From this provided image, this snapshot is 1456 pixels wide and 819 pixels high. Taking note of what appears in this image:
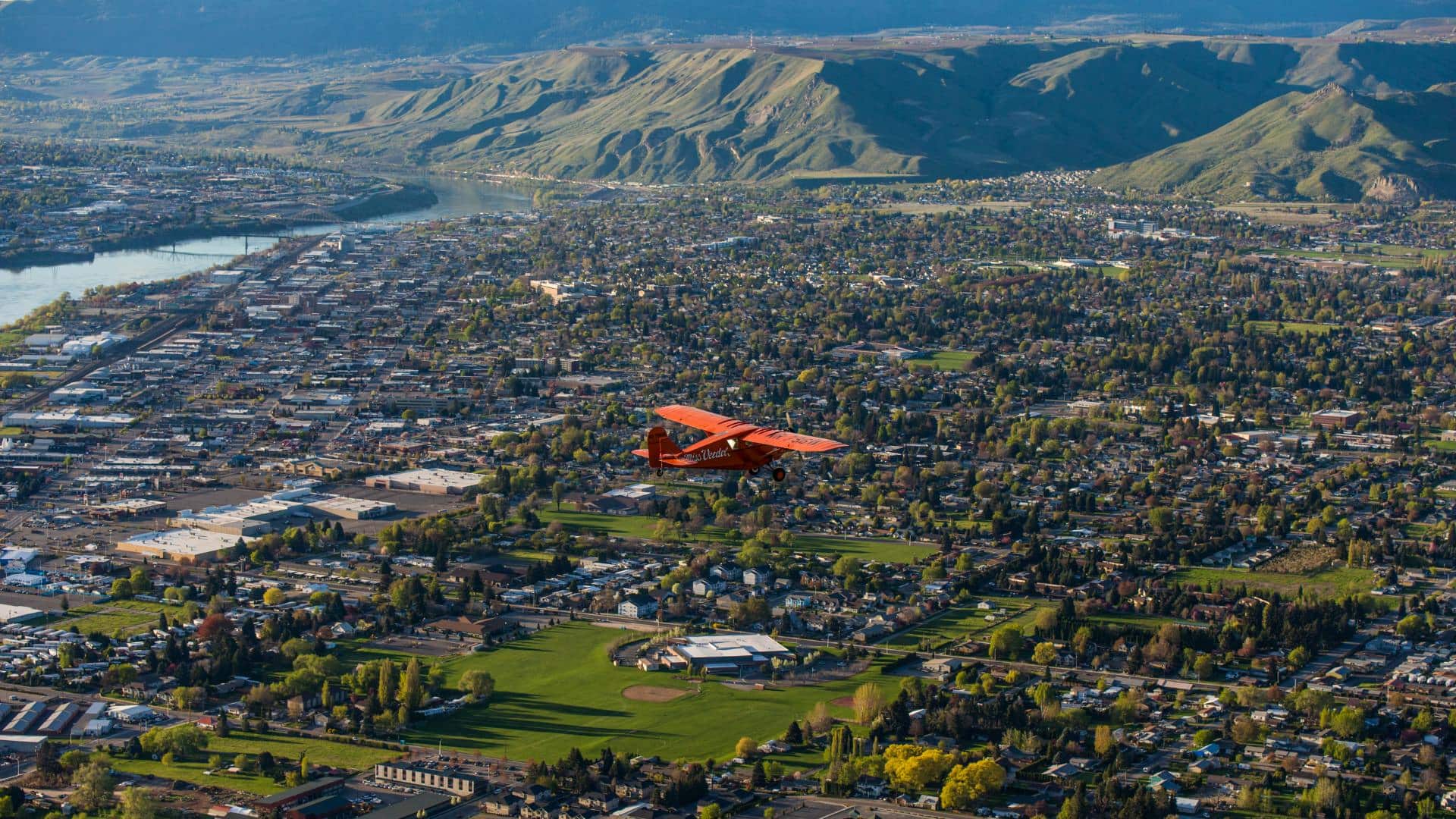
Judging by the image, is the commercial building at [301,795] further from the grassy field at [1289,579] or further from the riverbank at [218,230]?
the riverbank at [218,230]

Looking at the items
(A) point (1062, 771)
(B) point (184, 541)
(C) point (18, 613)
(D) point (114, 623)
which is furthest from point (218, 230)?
(A) point (1062, 771)

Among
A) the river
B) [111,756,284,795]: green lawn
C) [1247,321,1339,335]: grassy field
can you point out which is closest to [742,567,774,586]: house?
[111,756,284,795]: green lawn

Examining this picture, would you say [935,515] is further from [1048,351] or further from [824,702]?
[1048,351]

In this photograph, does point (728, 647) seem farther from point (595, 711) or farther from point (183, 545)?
point (183, 545)

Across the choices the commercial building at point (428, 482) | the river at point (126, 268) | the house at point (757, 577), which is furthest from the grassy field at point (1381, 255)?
the house at point (757, 577)

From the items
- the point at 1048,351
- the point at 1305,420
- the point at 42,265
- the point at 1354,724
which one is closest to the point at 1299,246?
the point at 1048,351

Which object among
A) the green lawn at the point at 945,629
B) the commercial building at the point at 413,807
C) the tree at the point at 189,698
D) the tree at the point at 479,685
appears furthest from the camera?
the green lawn at the point at 945,629
